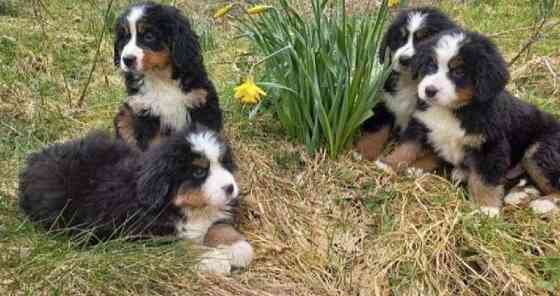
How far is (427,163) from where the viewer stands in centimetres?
Answer: 379

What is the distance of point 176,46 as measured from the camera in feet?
12.1

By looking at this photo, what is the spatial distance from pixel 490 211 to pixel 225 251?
1481 mm

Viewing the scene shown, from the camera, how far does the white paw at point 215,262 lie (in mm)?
2896

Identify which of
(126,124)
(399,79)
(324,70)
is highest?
(324,70)

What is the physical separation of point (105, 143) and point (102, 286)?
0.96 m

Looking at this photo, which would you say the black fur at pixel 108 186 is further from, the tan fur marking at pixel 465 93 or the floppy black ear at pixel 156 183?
the tan fur marking at pixel 465 93

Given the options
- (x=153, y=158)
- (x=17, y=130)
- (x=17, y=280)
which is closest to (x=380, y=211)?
(x=153, y=158)

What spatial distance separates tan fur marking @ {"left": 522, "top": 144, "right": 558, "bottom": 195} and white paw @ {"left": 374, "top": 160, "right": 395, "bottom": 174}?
0.77 meters

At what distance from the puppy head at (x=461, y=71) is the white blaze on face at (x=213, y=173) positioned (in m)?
1.21

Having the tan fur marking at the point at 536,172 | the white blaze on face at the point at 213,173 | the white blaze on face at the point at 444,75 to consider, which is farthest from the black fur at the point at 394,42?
the white blaze on face at the point at 213,173

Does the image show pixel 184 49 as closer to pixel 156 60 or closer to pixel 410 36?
pixel 156 60

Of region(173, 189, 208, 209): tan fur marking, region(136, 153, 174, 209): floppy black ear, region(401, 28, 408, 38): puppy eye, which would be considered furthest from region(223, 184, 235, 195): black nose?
region(401, 28, 408, 38): puppy eye

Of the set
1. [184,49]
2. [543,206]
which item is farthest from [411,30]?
[184,49]

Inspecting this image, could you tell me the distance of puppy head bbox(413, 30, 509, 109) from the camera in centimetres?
325
